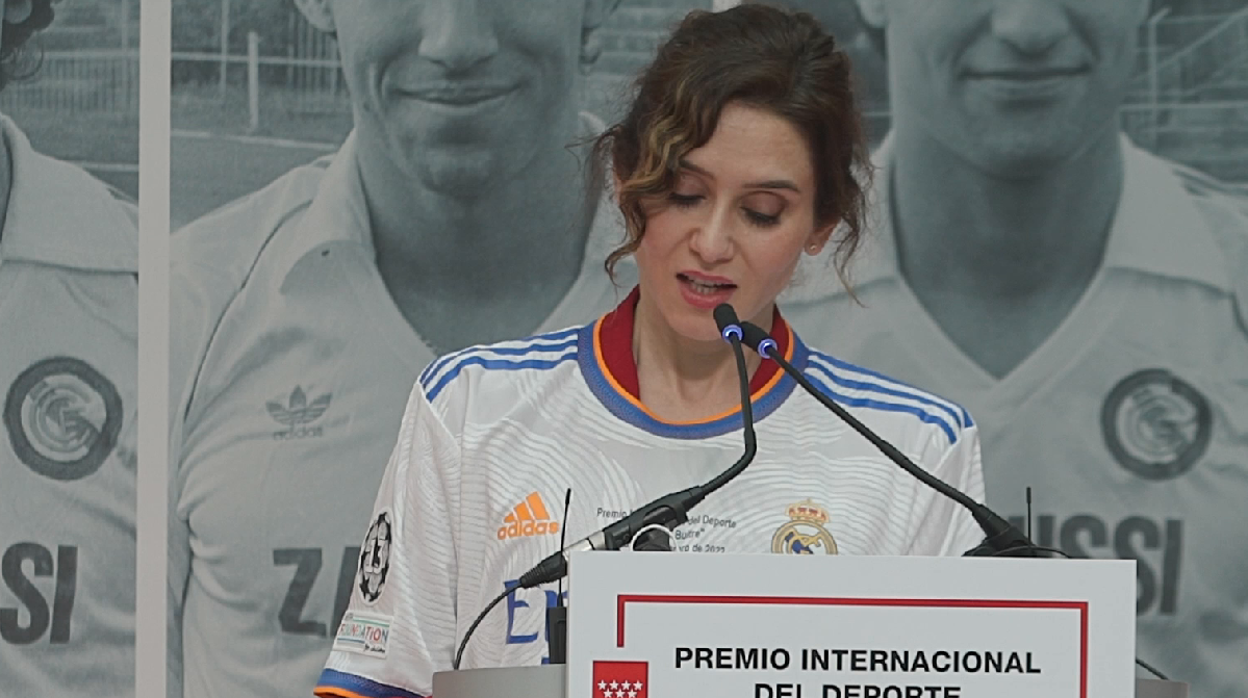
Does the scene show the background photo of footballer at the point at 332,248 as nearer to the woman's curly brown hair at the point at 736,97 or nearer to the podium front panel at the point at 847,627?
the woman's curly brown hair at the point at 736,97

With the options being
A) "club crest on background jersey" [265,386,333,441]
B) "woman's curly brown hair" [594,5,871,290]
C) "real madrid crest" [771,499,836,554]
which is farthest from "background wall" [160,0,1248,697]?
"real madrid crest" [771,499,836,554]

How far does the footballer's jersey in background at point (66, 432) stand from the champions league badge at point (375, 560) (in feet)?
3.16

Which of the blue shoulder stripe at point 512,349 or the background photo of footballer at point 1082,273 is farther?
the background photo of footballer at point 1082,273

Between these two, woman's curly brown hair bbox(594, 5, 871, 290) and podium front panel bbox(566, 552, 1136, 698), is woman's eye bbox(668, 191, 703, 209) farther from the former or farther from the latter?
podium front panel bbox(566, 552, 1136, 698)

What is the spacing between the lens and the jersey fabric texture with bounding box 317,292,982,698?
1.48 meters

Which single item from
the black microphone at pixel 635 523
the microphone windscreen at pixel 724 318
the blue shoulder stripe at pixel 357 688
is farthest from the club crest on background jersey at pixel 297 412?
the black microphone at pixel 635 523

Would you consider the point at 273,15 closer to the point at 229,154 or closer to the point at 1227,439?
the point at 229,154

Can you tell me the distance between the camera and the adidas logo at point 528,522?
4.80ft

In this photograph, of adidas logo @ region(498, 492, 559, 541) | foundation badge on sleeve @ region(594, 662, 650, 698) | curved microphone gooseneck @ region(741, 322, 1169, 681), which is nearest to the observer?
foundation badge on sleeve @ region(594, 662, 650, 698)

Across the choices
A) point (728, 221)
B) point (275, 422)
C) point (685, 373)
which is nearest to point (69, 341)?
point (275, 422)

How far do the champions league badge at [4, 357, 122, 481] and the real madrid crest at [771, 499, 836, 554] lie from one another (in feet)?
4.16

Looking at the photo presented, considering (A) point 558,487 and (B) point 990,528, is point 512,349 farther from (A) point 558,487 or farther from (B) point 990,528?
(B) point 990,528

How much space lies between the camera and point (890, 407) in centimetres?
158

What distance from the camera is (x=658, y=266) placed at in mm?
1524
